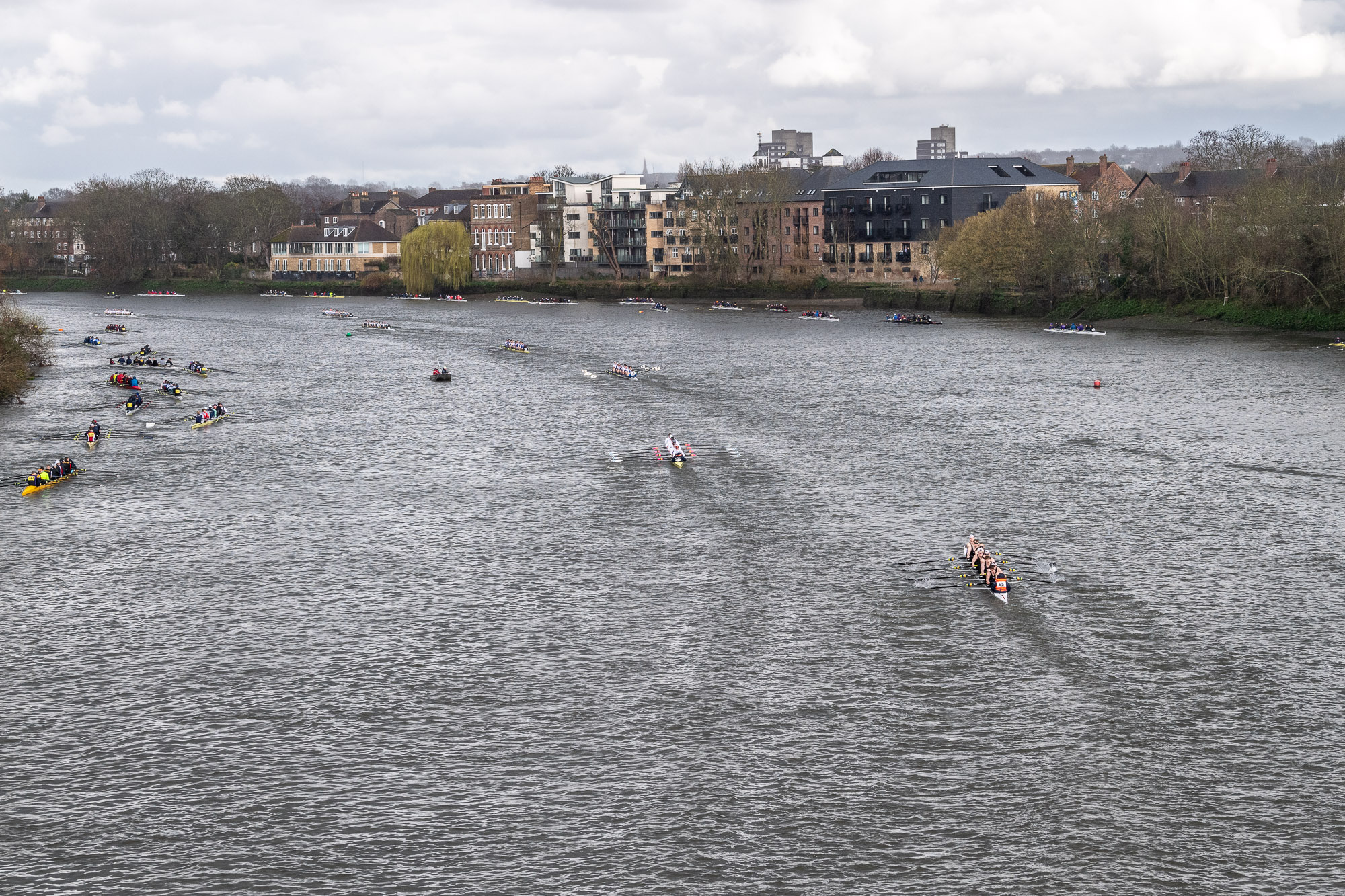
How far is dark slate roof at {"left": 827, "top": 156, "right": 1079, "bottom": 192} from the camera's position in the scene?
159 metres

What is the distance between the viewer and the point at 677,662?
Result: 29.0m

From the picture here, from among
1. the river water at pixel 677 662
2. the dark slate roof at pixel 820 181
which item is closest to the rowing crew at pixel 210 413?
the river water at pixel 677 662

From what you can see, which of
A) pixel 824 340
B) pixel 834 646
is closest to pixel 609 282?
pixel 824 340

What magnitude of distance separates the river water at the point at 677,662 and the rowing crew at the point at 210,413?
264 centimetres

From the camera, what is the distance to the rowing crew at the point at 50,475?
46.9 m

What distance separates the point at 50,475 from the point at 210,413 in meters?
16.3

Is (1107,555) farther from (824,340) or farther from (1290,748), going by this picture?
(824,340)

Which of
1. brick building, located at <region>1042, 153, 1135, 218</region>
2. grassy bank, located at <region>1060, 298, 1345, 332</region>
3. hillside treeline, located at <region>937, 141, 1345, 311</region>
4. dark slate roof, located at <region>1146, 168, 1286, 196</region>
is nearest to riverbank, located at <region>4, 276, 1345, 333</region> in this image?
grassy bank, located at <region>1060, 298, 1345, 332</region>

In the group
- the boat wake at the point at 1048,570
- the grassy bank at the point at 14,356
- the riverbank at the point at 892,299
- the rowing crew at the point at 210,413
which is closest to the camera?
the boat wake at the point at 1048,570

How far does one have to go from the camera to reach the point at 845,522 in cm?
4131

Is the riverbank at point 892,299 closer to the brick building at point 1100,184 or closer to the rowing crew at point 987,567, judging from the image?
the brick building at point 1100,184

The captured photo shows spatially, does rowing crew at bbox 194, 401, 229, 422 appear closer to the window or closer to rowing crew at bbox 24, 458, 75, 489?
rowing crew at bbox 24, 458, 75, 489

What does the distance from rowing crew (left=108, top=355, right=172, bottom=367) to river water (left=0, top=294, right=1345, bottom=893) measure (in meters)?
30.5

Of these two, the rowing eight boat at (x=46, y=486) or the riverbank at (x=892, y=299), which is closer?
the rowing eight boat at (x=46, y=486)
